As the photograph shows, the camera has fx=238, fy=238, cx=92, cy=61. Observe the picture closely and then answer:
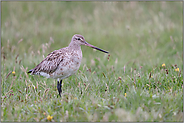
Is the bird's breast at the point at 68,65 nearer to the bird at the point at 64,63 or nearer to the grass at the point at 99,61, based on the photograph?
the bird at the point at 64,63

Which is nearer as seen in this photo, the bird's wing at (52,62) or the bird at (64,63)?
the bird at (64,63)

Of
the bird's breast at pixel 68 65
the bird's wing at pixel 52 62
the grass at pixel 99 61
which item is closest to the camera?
the grass at pixel 99 61

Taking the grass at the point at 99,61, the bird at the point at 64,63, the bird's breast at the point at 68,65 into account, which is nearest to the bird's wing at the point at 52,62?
the bird at the point at 64,63

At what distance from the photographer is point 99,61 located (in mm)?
7465

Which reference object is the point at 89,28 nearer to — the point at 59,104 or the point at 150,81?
the point at 150,81

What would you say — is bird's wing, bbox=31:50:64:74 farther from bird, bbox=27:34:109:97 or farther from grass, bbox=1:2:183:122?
grass, bbox=1:2:183:122

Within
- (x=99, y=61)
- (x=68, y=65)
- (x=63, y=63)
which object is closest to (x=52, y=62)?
(x=63, y=63)

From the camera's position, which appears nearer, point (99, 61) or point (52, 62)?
point (52, 62)

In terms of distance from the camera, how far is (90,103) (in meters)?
4.35

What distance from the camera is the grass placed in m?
4.22

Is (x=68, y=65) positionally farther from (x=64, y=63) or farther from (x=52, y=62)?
(x=52, y=62)

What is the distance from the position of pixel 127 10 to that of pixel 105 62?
474cm

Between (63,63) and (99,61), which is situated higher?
(99,61)

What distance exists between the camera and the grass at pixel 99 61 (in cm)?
422
